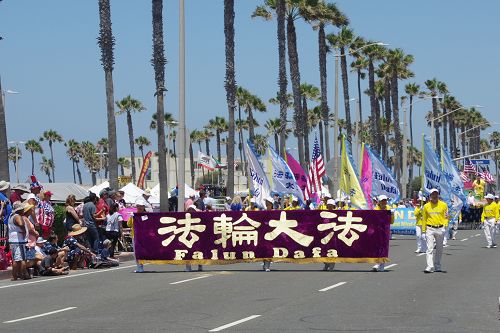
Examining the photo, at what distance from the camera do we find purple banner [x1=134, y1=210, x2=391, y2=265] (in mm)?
22875

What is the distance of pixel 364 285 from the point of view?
1908 centimetres

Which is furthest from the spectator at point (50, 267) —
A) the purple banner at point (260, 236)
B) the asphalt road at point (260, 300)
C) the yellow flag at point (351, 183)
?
the yellow flag at point (351, 183)

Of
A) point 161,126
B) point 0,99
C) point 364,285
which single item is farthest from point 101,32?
point 364,285

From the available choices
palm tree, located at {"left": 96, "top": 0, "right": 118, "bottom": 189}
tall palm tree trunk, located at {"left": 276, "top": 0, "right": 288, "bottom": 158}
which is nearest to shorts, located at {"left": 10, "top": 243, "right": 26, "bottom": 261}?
palm tree, located at {"left": 96, "top": 0, "right": 118, "bottom": 189}

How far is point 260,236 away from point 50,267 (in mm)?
4545

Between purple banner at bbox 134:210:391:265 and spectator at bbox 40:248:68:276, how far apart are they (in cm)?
167

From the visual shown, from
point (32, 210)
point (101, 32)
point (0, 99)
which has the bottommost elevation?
point (32, 210)

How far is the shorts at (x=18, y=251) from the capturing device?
70.6 feet

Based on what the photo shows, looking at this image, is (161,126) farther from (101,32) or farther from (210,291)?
(210,291)

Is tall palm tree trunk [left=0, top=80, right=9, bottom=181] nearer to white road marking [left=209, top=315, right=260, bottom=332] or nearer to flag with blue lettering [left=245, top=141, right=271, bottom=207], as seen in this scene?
flag with blue lettering [left=245, top=141, right=271, bottom=207]

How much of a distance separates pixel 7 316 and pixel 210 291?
4.35 meters

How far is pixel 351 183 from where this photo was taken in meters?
36.9

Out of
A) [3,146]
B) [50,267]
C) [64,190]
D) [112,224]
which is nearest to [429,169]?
[112,224]

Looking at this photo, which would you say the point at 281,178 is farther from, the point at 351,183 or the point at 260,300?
the point at 260,300
